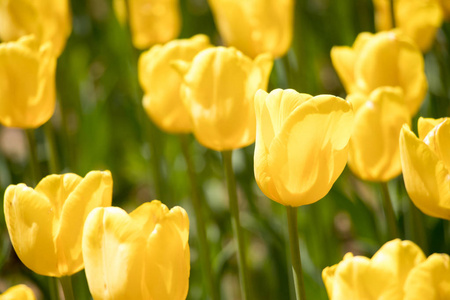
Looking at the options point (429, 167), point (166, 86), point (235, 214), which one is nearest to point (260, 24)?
point (166, 86)

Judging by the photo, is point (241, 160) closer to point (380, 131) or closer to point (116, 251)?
point (380, 131)

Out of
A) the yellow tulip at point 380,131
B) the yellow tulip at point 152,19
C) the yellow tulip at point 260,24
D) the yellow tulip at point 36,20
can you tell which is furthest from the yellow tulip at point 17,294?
the yellow tulip at point 152,19

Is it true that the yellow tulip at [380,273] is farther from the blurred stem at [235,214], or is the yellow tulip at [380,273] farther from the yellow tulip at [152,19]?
the yellow tulip at [152,19]

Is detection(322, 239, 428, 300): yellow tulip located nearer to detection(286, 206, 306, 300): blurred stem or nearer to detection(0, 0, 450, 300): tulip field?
detection(0, 0, 450, 300): tulip field

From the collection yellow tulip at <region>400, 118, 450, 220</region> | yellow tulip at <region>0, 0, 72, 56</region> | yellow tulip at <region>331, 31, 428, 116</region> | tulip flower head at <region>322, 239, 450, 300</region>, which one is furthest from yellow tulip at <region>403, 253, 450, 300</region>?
yellow tulip at <region>0, 0, 72, 56</region>

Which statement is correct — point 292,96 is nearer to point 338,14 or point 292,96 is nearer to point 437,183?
point 437,183

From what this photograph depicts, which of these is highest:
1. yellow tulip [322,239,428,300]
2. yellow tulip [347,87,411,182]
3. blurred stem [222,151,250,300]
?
yellow tulip [322,239,428,300]

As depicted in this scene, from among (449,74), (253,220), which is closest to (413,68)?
(253,220)
